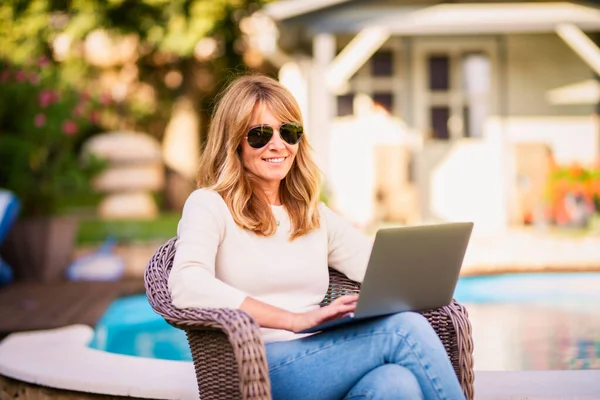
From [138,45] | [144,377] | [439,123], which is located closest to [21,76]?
[144,377]

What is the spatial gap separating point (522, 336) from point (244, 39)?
31.8 feet

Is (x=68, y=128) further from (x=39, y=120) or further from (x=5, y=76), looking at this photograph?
(x=5, y=76)

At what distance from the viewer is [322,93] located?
10.0 m

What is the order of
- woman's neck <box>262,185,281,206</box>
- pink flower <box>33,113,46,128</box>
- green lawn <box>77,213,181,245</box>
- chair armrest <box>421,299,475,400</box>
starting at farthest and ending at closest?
green lawn <box>77,213,181,245</box> → pink flower <box>33,113,46,128</box> → woman's neck <box>262,185,281,206</box> → chair armrest <box>421,299,475,400</box>

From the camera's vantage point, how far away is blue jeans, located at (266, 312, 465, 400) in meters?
2.26

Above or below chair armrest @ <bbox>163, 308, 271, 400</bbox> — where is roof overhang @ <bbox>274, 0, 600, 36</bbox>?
above

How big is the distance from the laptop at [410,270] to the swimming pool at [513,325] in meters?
1.95

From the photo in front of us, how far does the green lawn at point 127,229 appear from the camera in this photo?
9.43 meters

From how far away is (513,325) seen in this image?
5.57 meters

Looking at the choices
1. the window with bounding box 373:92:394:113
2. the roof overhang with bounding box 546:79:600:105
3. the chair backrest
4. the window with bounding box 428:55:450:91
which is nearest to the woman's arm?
the chair backrest

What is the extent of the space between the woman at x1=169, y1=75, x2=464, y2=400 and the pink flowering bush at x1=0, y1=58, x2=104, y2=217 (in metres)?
5.29

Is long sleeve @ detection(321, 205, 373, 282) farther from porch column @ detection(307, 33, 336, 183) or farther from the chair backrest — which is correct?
porch column @ detection(307, 33, 336, 183)

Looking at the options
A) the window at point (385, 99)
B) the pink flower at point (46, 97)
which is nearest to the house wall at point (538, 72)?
the window at point (385, 99)

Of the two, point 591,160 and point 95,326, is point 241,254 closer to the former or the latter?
point 95,326
